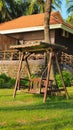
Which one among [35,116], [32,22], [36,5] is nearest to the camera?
[35,116]

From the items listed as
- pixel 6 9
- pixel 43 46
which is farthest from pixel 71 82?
pixel 6 9

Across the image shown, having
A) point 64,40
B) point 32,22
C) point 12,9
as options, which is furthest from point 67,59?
point 12,9

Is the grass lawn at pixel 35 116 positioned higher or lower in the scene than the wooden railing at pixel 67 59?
lower

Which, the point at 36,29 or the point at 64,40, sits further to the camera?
the point at 64,40

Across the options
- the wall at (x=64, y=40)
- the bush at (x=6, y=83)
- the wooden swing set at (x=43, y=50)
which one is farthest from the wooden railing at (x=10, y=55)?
the wooden swing set at (x=43, y=50)

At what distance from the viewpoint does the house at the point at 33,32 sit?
92.0 ft

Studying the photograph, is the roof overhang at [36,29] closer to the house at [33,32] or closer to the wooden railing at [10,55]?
the house at [33,32]

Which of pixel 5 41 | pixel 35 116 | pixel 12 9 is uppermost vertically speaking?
pixel 12 9

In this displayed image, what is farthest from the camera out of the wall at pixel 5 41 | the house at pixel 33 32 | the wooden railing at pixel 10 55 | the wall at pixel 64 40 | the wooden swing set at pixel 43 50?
the wall at pixel 5 41

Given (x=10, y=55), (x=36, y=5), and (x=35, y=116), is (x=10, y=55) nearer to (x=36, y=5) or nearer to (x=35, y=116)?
(x=36, y=5)

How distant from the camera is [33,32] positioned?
29.1 metres

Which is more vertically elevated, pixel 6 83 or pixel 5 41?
pixel 5 41

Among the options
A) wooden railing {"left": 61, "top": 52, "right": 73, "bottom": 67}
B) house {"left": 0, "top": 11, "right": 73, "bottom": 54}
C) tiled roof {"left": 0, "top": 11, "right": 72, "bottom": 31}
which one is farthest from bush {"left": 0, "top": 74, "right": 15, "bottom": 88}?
tiled roof {"left": 0, "top": 11, "right": 72, "bottom": 31}

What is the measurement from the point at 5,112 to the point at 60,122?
1.94 metres
